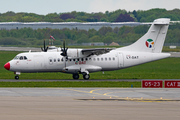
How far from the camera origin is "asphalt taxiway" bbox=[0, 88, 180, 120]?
663 inches

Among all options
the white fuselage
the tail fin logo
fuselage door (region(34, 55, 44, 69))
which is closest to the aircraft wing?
the white fuselage

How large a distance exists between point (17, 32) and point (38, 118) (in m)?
111

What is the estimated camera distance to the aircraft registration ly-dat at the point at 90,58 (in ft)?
124

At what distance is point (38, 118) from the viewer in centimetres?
1616

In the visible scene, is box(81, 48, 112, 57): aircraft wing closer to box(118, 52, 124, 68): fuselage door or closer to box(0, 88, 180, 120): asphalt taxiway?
box(118, 52, 124, 68): fuselage door

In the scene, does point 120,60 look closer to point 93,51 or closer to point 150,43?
point 93,51

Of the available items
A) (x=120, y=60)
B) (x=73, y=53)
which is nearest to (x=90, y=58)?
(x=73, y=53)

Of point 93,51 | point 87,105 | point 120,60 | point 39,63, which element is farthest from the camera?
point 120,60

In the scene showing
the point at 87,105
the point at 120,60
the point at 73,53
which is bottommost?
the point at 87,105

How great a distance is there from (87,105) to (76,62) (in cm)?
1869

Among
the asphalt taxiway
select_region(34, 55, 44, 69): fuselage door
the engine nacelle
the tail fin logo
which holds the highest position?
the tail fin logo

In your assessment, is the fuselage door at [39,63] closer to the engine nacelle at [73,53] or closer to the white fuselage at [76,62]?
the white fuselage at [76,62]

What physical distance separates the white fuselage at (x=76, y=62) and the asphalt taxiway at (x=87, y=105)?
35.8 feet

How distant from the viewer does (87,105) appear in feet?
65.4
